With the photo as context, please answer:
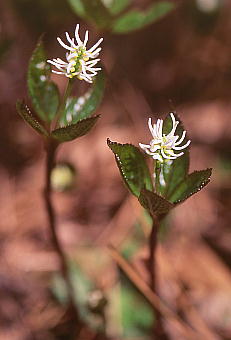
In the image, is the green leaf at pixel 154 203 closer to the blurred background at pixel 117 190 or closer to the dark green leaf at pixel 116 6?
the blurred background at pixel 117 190

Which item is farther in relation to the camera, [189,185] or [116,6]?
[116,6]

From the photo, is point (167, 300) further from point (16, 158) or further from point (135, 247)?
point (16, 158)

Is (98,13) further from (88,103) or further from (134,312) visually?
(134,312)

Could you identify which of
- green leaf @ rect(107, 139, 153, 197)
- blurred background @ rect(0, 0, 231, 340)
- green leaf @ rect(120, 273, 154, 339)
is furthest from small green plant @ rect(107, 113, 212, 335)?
green leaf @ rect(120, 273, 154, 339)

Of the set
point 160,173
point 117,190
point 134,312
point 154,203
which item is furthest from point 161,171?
point 117,190

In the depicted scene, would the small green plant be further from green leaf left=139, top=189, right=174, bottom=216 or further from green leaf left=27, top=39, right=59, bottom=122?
green leaf left=27, top=39, right=59, bottom=122
